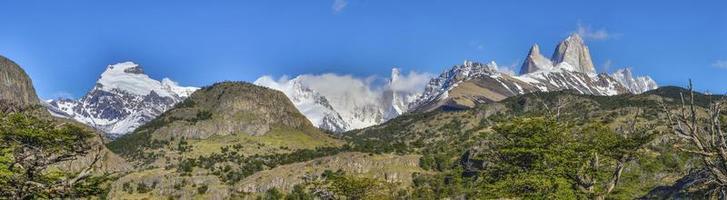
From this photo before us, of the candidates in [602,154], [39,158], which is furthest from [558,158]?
[39,158]

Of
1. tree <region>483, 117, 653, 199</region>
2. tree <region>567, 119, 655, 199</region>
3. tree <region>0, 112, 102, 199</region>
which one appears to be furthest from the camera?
tree <region>483, 117, 653, 199</region>

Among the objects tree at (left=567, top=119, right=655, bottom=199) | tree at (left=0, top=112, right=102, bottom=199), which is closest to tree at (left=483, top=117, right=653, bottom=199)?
tree at (left=567, top=119, right=655, bottom=199)

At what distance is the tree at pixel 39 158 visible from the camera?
27.4 m

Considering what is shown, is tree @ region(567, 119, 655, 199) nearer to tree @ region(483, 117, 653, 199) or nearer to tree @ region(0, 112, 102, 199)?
tree @ region(483, 117, 653, 199)

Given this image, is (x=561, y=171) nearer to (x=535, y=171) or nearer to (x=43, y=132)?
(x=535, y=171)

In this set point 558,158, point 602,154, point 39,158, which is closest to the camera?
point 39,158

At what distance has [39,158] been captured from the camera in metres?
28.0

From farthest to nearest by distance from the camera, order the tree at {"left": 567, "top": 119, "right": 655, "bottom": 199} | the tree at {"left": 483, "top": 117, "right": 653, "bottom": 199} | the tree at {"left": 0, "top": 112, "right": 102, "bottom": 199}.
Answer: the tree at {"left": 483, "top": 117, "right": 653, "bottom": 199}, the tree at {"left": 567, "top": 119, "right": 655, "bottom": 199}, the tree at {"left": 0, "top": 112, "right": 102, "bottom": 199}

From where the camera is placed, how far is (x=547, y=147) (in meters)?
64.6

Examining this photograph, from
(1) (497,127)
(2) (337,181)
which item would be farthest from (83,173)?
(2) (337,181)

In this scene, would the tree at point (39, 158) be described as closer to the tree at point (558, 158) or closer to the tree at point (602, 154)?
the tree at point (558, 158)

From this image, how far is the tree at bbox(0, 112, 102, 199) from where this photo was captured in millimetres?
27422

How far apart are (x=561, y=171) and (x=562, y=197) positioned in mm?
3242

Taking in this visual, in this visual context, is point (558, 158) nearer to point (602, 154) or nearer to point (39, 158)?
point (602, 154)
